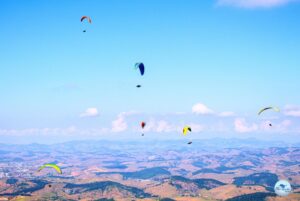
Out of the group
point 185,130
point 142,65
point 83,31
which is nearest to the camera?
point 83,31

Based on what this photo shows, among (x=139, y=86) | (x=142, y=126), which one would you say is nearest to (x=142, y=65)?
(x=139, y=86)

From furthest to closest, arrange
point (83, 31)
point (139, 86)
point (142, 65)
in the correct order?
point (142, 65) → point (139, 86) → point (83, 31)

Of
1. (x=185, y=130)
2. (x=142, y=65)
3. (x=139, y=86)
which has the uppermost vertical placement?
(x=142, y=65)

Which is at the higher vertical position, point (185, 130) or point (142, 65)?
point (142, 65)

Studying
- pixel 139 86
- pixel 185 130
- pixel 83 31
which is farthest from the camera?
pixel 185 130

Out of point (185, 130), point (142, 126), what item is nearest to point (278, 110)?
point (185, 130)

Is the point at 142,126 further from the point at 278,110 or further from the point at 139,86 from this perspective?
the point at 278,110

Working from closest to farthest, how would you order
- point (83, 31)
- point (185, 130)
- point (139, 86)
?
point (83, 31)
point (139, 86)
point (185, 130)

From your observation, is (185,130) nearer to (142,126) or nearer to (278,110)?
(142,126)

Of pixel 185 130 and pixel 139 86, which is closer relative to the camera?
pixel 139 86
